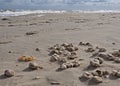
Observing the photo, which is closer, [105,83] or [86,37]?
[105,83]

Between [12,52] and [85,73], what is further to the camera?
[12,52]

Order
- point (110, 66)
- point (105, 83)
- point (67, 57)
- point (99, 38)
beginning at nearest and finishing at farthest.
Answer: point (105, 83), point (110, 66), point (67, 57), point (99, 38)

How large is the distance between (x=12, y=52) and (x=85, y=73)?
1.98 m

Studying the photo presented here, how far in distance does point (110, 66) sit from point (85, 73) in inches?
20.2

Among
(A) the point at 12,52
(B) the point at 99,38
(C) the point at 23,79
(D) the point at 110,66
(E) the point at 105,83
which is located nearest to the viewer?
(E) the point at 105,83

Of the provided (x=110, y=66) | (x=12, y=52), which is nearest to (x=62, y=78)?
(x=110, y=66)

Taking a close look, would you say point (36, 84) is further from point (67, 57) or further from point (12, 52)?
point (12, 52)

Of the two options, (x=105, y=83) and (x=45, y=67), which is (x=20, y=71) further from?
(x=105, y=83)

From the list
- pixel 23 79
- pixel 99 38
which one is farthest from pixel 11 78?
pixel 99 38

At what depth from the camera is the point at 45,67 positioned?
3.83 m

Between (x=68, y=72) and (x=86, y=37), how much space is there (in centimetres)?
311

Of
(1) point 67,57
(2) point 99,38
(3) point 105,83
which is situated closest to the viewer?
(3) point 105,83

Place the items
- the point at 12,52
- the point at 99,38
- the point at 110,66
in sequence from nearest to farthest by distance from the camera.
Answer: the point at 110,66, the point at 12,52, the point at 99,38

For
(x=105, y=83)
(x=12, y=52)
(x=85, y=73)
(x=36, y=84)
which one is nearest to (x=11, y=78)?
(x=36, y=84)
